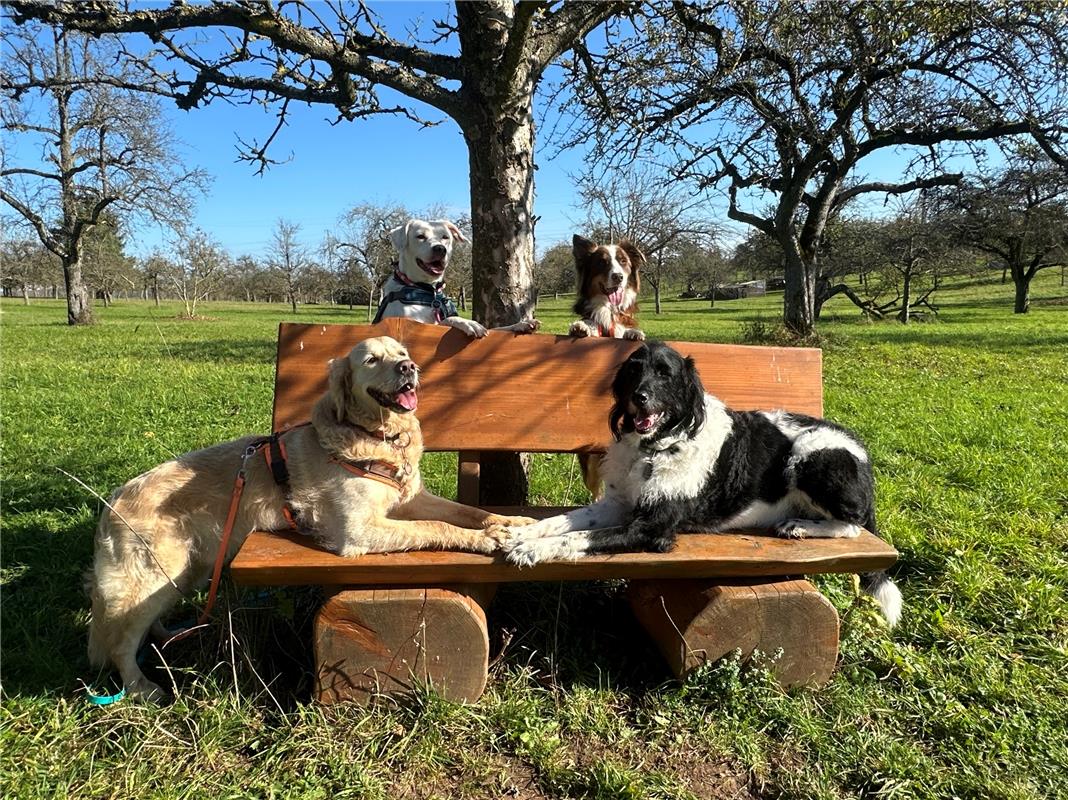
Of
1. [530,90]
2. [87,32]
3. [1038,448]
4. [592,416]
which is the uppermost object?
[87,32]

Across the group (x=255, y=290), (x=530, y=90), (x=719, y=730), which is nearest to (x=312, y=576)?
(x=719, y=730)

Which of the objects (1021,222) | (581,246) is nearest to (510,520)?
(581,246)

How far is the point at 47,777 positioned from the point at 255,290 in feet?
306

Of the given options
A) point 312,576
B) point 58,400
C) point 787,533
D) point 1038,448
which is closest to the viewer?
point 312,576

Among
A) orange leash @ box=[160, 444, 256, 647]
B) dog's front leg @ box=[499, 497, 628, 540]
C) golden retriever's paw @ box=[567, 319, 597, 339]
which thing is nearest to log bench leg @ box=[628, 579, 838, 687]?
dog's front leg @ box=[499, 497, 628, 540]

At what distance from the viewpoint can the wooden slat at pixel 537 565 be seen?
258 cm

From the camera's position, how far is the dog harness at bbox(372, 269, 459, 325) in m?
4.14

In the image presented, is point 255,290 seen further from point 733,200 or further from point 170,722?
point 170,722

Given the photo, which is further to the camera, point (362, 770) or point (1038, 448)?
point (1038, 448)

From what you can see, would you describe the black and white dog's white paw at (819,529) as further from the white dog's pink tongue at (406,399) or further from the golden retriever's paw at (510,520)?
the white dog's pink tongue at (406,399)

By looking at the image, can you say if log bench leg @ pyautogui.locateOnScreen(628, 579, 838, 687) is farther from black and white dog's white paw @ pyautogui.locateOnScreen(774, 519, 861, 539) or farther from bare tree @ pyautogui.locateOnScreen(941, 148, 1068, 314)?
bare tree @ pyautogui.locateOnScreen(941, 148, 1068, 314)

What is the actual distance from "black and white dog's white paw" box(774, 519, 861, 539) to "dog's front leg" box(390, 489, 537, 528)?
1281 millimetres

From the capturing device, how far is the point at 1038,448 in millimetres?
6484

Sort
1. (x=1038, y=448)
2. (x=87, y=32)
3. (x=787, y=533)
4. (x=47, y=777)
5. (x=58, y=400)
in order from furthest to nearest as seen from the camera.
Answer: (x=58, y=400) < (x=1038, y=448) < (x=87, y=32) < (x=787, y=533) < (x=47, y=777)
